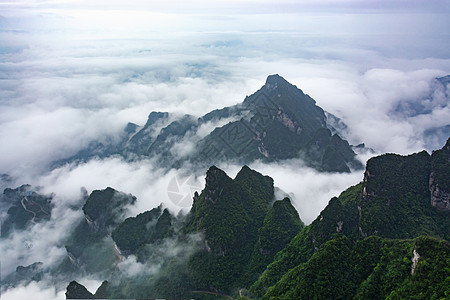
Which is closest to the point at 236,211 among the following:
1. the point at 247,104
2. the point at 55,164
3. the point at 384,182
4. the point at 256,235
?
the point at 256,235

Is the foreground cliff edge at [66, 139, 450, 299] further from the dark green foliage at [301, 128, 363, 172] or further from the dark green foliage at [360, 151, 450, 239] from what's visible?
the dark green foliage at [301, 128, 363, 172]

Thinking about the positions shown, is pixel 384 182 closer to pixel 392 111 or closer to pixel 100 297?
pixel 100 297

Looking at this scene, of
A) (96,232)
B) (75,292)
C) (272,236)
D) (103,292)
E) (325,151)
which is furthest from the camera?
(325,151)

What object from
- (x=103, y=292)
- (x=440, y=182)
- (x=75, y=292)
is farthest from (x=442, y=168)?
(x=75, y=292)

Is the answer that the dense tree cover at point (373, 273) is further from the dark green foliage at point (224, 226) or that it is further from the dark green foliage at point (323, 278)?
the dark green foliage at point (224, 226)

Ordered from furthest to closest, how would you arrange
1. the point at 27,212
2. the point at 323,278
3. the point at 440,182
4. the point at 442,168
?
the point at 27,212 < the point at 442,168 < the point at 440,182 < the point at 323,278

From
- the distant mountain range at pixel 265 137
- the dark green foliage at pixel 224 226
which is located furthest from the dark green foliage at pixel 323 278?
the distant mountain range at pixel 265 137

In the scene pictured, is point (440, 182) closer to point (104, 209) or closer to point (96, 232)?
point (104, 209)
